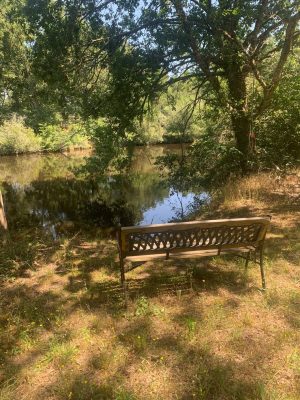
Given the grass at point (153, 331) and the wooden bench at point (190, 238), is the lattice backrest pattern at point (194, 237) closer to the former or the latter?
the wooden bench at point (190, 238)

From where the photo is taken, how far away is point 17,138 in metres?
36.3

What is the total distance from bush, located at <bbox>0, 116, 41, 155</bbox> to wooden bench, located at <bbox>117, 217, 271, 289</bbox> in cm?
3577

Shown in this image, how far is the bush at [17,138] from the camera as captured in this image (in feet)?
117

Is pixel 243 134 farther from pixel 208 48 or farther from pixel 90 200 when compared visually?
pixel 90 200

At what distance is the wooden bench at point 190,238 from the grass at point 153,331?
21.0 inches

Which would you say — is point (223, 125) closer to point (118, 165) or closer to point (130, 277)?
point (118, 165)

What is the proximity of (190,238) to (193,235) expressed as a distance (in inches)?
2.6

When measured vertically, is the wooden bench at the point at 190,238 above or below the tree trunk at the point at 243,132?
below

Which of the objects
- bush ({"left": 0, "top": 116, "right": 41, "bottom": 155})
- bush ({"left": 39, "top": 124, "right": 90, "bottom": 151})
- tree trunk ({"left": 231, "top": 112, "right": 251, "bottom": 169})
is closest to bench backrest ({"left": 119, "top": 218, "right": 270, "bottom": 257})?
tree trunk ({"left": 231, "top": 112, "right": 251, "bottom": 169})

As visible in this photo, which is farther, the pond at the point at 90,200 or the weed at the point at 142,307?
the pond at the point at 90,200

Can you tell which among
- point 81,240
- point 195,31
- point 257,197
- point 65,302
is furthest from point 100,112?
point 65,302

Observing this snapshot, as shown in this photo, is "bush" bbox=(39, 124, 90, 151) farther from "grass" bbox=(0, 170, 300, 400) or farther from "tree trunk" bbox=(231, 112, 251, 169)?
"grass" bbox=(0, 170, 300, 400)

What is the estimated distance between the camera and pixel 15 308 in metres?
4.65

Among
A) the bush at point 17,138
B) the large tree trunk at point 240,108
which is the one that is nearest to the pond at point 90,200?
the large tree trunk at point 240,108
